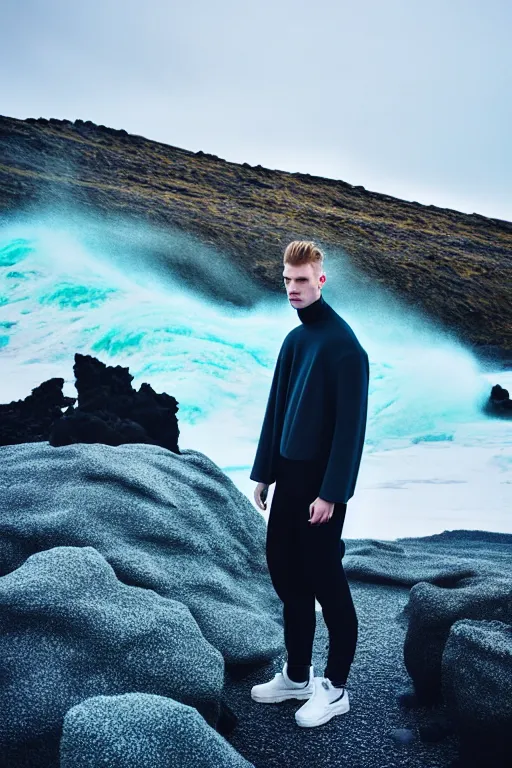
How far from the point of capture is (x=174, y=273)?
458 inches

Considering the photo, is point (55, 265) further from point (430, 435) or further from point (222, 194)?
point (430, 435)

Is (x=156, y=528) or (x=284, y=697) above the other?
(x=156, y=528)

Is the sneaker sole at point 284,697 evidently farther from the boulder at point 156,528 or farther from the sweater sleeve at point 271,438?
the sweater sleeve at point 271,438

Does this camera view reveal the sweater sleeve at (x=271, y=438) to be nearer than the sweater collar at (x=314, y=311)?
No

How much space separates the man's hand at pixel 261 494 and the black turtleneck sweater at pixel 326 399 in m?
0.16

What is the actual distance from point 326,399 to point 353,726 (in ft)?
3.54

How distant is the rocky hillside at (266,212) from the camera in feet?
40.4

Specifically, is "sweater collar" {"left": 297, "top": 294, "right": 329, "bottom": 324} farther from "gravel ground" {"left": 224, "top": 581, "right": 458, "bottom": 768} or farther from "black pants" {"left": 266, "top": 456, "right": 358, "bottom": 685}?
"gravel ground" {"left": 224, "top": 581, "right": 458, "bottom": 768}

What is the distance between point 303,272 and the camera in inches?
99.3

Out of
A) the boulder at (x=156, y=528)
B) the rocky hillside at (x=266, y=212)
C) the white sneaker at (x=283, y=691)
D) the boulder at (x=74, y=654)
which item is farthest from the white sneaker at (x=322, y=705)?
the rocky hillside at (x=266, y=212)

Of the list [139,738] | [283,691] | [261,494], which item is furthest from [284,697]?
[139,738]

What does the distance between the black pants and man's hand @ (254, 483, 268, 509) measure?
10 centimetres

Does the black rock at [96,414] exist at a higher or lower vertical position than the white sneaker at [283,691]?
higher

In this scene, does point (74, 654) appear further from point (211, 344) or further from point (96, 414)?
point (211, 344)
